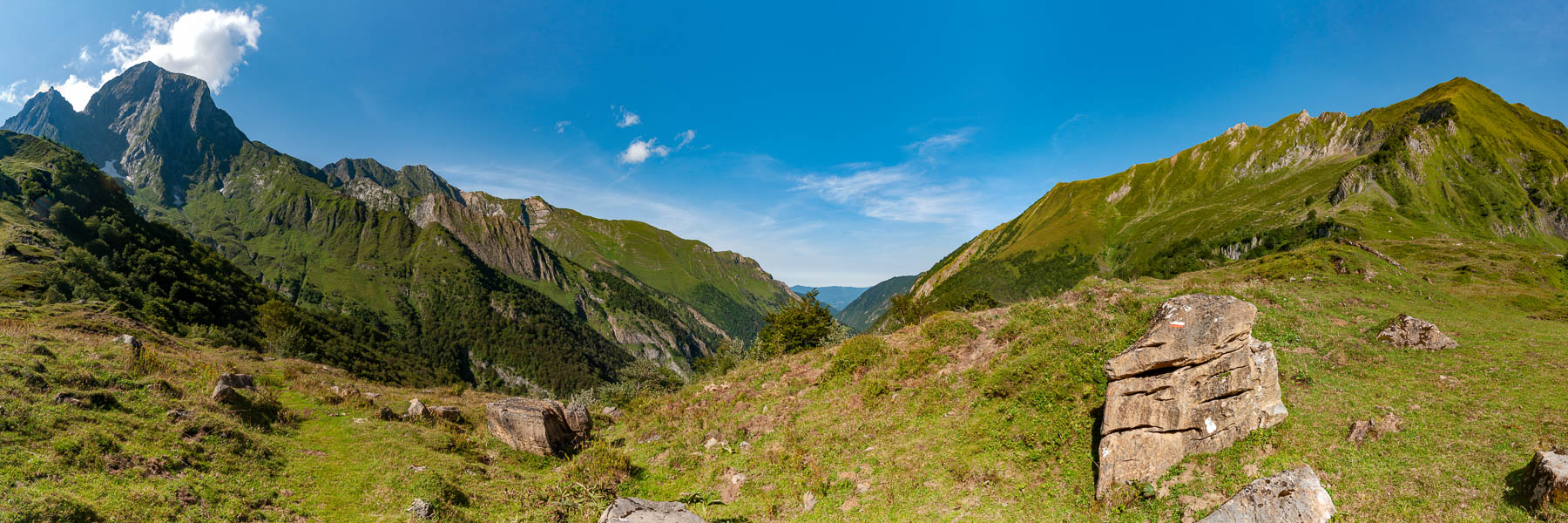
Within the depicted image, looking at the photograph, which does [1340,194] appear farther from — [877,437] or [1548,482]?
[877,437]

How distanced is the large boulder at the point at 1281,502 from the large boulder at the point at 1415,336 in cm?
1384

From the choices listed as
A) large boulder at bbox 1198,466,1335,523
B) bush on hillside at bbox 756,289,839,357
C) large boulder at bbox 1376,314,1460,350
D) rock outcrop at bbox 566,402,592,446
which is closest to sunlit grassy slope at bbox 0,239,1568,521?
large boulder at bbox 1376,314,1460,350

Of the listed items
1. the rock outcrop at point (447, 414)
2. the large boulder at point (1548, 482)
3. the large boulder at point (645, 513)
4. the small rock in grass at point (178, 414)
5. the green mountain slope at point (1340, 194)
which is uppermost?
the green mountain slope at point (1340, 194)

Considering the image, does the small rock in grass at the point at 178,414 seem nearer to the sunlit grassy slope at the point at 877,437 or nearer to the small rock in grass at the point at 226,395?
the sunlit grassy slope at the point at 877,437

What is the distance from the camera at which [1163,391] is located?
11.5m

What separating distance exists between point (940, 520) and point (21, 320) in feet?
145

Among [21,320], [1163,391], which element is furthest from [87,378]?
[1163,391]

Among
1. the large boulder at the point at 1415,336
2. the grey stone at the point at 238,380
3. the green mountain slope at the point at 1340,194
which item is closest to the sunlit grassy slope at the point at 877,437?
the large boulder at the point at 1415,336

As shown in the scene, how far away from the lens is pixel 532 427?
65.0 ft

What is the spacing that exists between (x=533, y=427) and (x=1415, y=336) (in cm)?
3236

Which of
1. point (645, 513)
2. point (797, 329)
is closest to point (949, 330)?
point (797, 329)

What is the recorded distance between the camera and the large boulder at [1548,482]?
7391mm

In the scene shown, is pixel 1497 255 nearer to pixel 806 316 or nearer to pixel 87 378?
pixel 806 316

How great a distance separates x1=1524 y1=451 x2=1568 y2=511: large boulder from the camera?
739 cm
